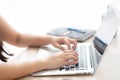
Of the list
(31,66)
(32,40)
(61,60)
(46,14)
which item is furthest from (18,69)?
(46,14)

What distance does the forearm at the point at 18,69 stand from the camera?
86cm

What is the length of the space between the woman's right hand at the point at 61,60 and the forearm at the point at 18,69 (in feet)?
0.10

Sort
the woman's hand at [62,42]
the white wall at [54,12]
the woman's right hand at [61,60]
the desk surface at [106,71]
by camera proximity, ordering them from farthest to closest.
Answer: the white wall at [54,12] < the woman's hand at [62,42] < the woman's right hand at [61,60] < the desk surface at [106,71]

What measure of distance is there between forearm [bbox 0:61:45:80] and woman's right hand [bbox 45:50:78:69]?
0.03 metres

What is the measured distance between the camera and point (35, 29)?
1635 mm

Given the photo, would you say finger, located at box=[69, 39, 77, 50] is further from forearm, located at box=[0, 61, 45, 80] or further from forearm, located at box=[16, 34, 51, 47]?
forearm, located at box=[0, 61, 45, 80]

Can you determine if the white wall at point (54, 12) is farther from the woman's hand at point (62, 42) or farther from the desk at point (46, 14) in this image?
the woman's hand at point (62, 42)

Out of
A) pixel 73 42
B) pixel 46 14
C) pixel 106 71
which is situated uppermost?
pixel 46 14

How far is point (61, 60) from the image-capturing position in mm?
906

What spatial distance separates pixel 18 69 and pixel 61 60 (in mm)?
177

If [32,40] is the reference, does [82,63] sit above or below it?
below

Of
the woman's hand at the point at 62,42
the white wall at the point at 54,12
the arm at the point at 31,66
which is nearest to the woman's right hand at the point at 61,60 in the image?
the arm at the point at 31,66

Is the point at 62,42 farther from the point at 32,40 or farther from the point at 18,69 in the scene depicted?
the point at 18,69

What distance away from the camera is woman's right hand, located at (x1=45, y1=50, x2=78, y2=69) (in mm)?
893
